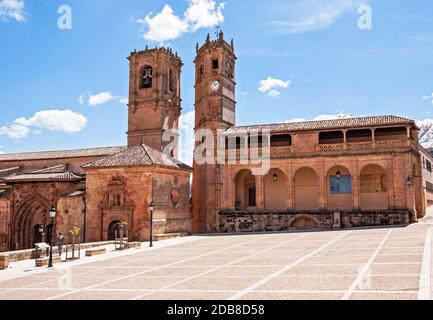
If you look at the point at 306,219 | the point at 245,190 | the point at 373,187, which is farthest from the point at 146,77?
the point at 373,187

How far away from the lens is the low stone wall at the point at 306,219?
103ft

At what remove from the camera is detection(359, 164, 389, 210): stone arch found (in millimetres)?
33812

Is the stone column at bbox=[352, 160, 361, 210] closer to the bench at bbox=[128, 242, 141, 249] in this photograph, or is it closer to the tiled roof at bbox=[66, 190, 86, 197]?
the bench at bbox=[128, 242, 141, 249]

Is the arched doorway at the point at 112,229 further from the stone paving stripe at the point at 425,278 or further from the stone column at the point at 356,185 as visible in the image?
the stone paving stripe at the point at 425,278

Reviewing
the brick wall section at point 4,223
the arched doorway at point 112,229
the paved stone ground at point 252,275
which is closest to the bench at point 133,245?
the paved stone ground at point 252,275

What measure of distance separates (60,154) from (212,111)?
678 inches

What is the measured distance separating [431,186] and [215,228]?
2341 cm

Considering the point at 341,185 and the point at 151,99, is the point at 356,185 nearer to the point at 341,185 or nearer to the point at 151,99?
the point at 341,185

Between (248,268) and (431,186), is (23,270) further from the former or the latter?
(431,186)

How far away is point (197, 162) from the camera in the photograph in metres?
38.1

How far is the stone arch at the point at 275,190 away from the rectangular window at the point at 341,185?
405 centimetres

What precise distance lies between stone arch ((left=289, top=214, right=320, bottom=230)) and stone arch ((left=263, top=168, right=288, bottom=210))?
7.67ft

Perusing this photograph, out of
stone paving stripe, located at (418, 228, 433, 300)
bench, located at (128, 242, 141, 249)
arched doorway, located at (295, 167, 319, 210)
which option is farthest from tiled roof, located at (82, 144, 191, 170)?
stone paving stripe, located at (418, 228, 433, 300)

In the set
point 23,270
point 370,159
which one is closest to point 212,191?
point 370,159
